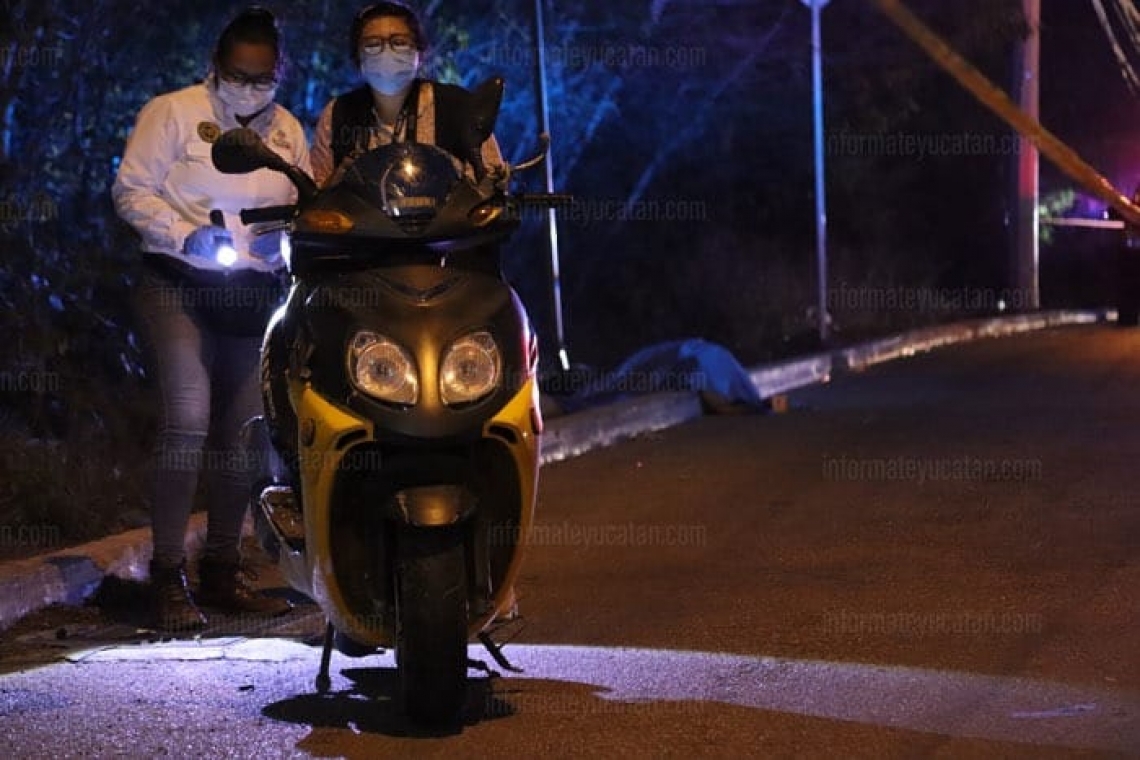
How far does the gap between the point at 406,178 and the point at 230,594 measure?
2366mm

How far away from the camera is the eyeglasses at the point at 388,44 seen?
5.66m

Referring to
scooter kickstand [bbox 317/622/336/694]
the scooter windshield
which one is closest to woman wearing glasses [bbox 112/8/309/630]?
scooter kickstand [bbox 317/622/336/694]

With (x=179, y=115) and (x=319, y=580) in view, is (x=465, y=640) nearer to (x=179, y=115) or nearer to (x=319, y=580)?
(x=319, y=580)

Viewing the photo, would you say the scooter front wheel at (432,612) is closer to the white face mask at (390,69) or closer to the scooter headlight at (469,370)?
the scooter headlight at (469,370)

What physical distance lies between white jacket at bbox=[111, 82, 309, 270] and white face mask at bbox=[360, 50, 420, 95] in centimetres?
76

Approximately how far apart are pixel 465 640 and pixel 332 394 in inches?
29.6

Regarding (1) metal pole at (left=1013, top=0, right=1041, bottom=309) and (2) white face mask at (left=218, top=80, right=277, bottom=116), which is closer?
(2) white face mask at (left=218, top=80, right=277, bottom=116)

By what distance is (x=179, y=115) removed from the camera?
6.32 meters

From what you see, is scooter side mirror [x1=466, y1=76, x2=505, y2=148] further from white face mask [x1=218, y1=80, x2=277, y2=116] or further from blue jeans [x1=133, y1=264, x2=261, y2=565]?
blue jeans [x1=133, y1=264, x2=261, y2=565]

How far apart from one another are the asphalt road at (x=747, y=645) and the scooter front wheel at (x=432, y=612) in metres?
0.23

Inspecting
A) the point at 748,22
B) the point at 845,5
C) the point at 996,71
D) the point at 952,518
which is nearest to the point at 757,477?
the point at 952,518

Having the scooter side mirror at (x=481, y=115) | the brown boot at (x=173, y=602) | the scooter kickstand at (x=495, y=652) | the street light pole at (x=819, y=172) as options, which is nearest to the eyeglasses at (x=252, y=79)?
the scooter side mirror at (x=481, y=115)

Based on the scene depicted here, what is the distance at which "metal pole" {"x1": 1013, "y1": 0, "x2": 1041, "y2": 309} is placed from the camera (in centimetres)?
2636

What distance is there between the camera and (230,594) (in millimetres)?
6688
